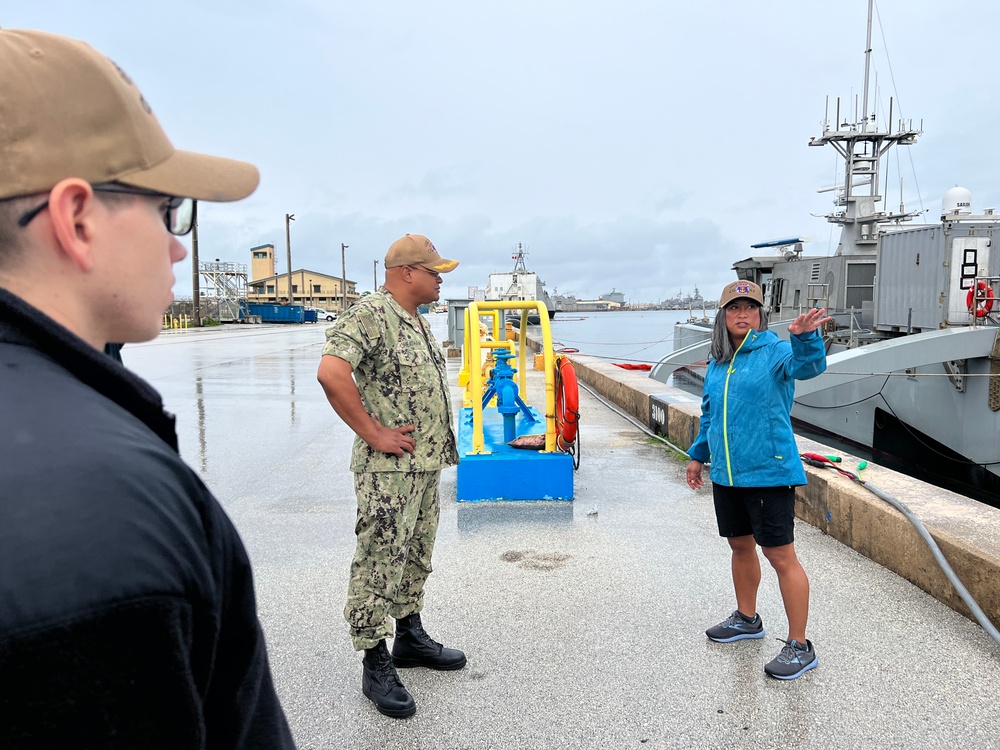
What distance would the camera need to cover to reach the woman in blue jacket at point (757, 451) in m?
3.25

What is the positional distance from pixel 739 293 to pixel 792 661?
5.57 feet

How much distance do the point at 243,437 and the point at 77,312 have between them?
841cm

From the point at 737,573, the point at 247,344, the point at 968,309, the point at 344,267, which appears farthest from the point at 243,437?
the point at 344,267

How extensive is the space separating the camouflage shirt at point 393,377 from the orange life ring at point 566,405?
2594mm

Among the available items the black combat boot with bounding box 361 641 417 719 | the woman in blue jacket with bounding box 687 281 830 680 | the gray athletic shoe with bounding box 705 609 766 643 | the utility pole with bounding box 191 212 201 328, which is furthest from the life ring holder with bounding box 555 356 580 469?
the utility pole with bounding box 191 212 201 328

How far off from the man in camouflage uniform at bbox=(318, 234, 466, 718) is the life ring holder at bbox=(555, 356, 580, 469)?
2.60 metres

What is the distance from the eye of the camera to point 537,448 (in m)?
6.36

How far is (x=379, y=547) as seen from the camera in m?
3.14

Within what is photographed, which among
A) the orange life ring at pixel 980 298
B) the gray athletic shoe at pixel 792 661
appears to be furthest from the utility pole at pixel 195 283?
the gray athletic shoe at pixel 792 661

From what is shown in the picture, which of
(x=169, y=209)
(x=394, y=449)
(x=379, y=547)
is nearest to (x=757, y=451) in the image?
(x=394, y=449)

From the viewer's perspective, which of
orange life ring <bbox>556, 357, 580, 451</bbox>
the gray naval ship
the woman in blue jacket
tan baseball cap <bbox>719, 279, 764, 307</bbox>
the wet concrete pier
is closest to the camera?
the wet concrete pier

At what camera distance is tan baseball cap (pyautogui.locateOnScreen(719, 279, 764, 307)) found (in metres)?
3.42

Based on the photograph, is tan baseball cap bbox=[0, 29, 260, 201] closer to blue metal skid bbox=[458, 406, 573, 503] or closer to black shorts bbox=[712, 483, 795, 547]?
black shorts bbox=[712, 483, 795, 547]

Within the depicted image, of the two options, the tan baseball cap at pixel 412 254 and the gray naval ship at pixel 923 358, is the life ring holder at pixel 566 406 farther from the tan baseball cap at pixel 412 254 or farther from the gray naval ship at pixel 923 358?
the gray naval ship at pixel 923 358
